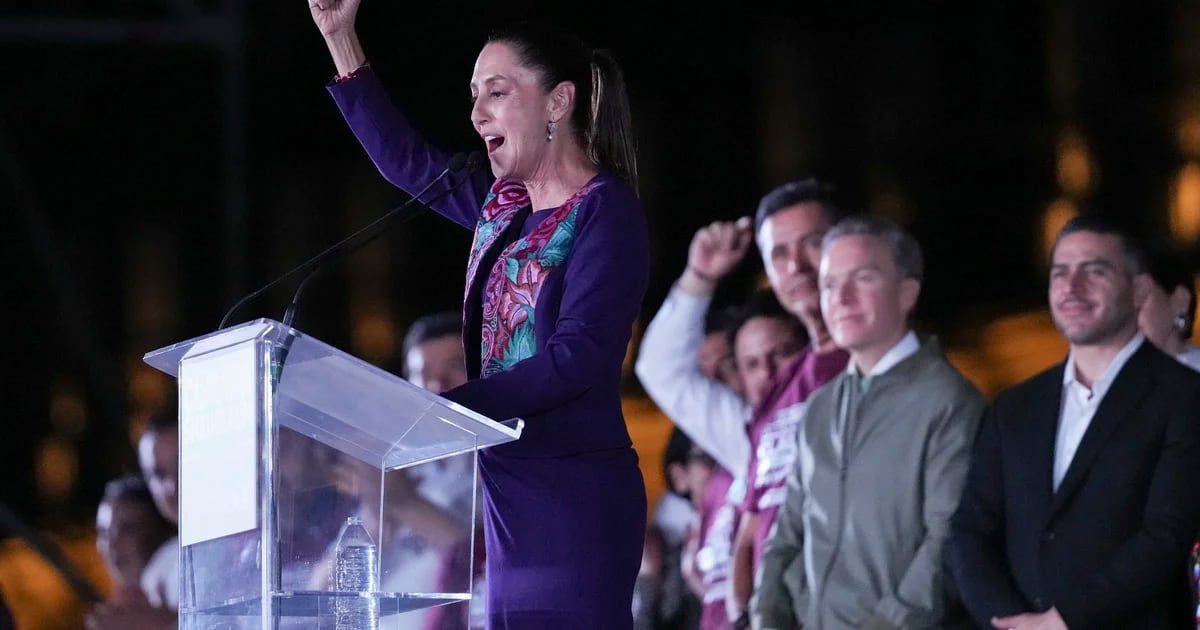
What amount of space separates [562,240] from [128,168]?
5.78m

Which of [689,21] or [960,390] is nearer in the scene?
[960,390]

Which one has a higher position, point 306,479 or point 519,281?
point 519,281

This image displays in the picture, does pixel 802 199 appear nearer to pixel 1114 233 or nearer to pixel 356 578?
pixel 1114 233

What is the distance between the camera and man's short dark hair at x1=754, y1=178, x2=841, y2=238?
4441 millimetres

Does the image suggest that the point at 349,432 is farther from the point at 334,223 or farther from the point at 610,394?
the point at 334,223

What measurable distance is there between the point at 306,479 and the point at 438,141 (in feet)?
15.6

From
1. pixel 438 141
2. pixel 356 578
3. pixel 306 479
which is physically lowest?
pixel 356 578

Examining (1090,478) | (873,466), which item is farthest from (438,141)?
(1090,478)

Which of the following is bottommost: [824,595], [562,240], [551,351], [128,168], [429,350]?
[824,595]

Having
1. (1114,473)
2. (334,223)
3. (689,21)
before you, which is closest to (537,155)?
(1114,473)

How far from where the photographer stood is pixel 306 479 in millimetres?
2090

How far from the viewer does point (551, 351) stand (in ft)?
7.39

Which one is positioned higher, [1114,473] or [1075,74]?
[1075,74]

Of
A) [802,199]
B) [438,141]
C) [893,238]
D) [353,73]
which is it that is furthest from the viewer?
[438,141]
